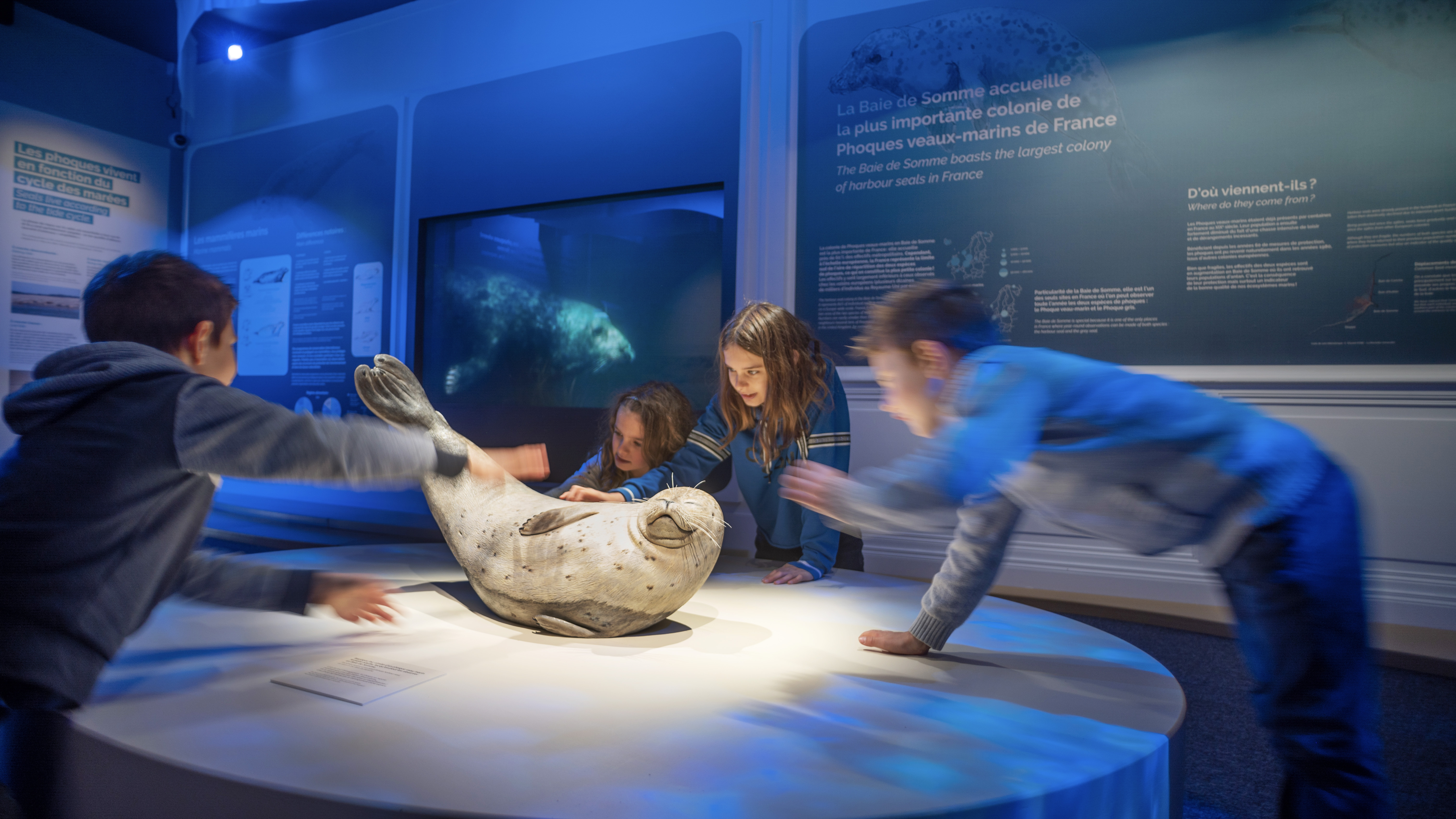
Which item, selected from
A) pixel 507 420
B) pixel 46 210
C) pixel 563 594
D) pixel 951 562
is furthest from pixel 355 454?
pixel 46 210

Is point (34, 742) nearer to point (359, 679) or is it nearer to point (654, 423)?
point (359, 679)

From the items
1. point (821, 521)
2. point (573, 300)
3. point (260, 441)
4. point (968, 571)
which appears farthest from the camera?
point (573, 300)

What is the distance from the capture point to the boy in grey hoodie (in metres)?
1.11

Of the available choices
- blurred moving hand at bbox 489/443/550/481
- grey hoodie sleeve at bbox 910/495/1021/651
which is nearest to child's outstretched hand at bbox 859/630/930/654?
grey hoodie sleeve at bbox 910/495/1021/651

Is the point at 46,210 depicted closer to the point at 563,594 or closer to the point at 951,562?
the point at 563,594

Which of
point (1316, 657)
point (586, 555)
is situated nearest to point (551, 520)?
point (586, 555)

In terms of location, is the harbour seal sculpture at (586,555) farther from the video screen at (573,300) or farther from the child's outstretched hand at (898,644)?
the video screen at (573,300)

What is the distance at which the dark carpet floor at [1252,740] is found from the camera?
1.72 m

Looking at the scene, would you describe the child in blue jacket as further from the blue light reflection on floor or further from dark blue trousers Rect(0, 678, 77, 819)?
dark blue trousers Rect(0, 678, 77, 819)

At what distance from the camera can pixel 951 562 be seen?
1.58m

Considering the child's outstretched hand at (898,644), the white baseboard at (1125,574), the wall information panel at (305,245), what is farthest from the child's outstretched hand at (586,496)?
the wall information panel at (305,245)

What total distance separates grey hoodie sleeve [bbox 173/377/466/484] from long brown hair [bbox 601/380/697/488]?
1.63 m

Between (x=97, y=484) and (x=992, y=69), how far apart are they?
354 cm

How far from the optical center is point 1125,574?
10.6ft
